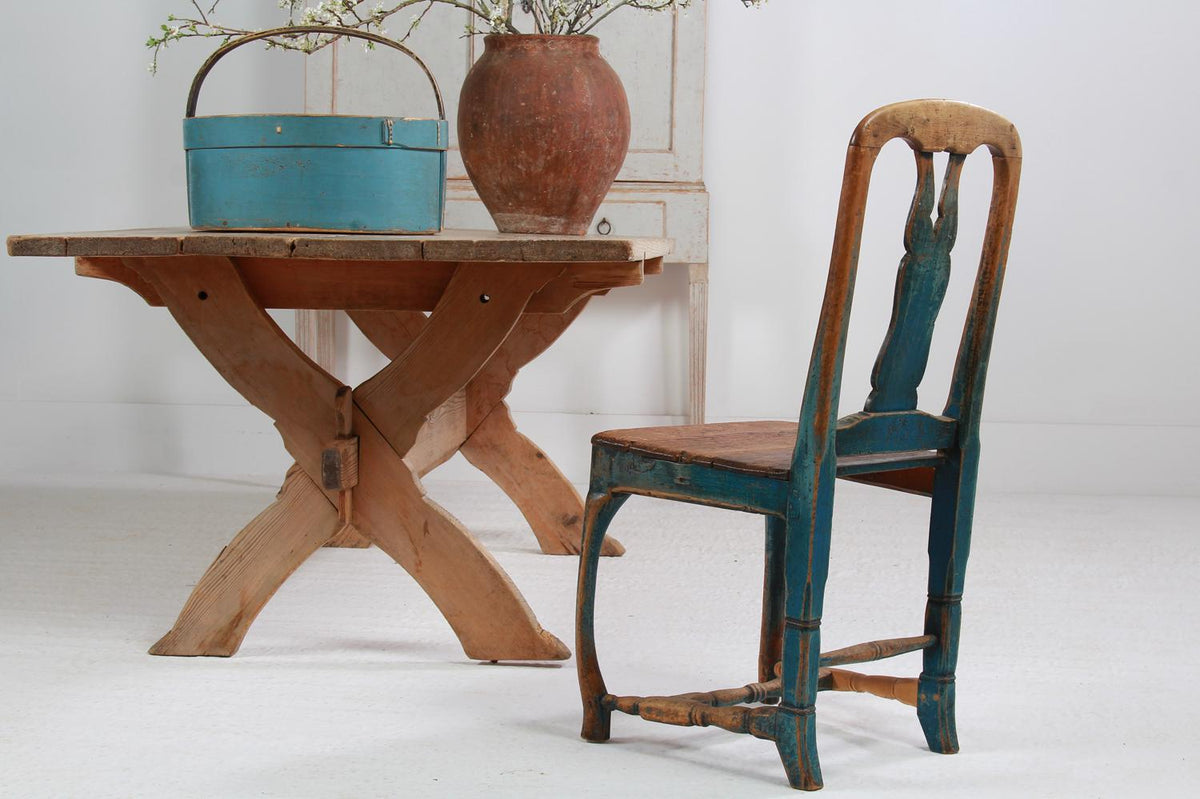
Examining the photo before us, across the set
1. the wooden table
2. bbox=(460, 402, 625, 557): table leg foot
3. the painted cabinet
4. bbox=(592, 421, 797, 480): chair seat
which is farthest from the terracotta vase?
the painted cabinet

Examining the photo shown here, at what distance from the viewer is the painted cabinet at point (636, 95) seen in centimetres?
370

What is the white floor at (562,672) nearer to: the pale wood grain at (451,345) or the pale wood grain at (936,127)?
the pale wood grain at (451,345)

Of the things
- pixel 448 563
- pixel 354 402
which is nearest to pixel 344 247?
pixel 354 402

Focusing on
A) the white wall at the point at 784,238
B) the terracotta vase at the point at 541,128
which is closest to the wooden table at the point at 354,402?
the terracotta vase at the point at 541,128

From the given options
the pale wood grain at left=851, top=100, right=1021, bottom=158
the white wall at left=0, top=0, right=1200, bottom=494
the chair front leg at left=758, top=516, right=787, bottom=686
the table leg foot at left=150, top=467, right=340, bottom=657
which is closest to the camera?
the pale wood grain at left=851, top=100, right=1021, bottom=158

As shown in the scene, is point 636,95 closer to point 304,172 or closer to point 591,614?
point 304,172

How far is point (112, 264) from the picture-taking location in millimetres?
2324

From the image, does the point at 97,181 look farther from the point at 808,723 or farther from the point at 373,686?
the point at 808,723

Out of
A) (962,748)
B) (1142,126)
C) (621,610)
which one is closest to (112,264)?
(621,610)

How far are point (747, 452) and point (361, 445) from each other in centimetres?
78

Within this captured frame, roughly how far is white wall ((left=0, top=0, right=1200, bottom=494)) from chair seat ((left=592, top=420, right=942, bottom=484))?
2.13 meters

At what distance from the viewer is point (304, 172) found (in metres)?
2.22

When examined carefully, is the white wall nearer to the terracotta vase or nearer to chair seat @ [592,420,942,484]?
the terracotta vase

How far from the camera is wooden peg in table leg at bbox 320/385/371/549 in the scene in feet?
7.39
